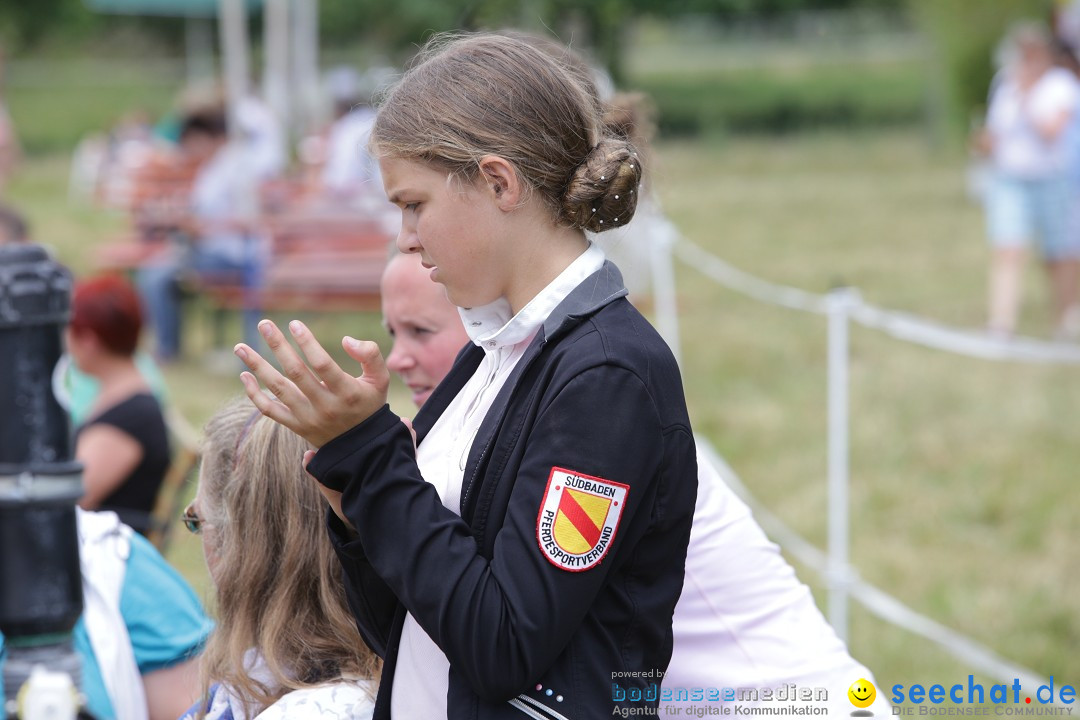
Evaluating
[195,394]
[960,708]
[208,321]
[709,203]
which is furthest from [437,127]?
[709,203]

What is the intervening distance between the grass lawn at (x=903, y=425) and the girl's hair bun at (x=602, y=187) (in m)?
→ 0.94

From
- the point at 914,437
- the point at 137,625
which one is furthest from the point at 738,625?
the point at 914,437

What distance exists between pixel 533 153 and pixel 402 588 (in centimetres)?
53

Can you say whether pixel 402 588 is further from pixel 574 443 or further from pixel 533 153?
pixel 533 153

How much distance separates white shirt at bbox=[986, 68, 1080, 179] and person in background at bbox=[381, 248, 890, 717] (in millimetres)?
6429

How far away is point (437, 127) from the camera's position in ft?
4.63

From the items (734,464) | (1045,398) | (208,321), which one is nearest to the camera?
(734,464)

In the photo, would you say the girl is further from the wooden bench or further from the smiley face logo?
the wooden bench

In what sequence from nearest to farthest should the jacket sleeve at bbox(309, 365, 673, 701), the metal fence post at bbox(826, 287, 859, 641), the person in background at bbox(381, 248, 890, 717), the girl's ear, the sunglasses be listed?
the jacket sleeve at bbox(309, 365, 673, 701), the girl's ear, the person in background at bbox(381, 248, 890, 717), the sunglasses, the metal fence post at bbox(826, 287, 859, 641)

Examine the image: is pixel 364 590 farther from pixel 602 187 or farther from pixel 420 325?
pixel 420 325

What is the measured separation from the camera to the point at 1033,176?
7.63 m

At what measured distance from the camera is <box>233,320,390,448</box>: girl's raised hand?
4.25 feet

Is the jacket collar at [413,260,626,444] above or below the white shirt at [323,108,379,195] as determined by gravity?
above

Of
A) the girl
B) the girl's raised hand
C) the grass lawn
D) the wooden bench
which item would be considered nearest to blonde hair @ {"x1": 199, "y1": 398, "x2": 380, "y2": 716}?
the girl
